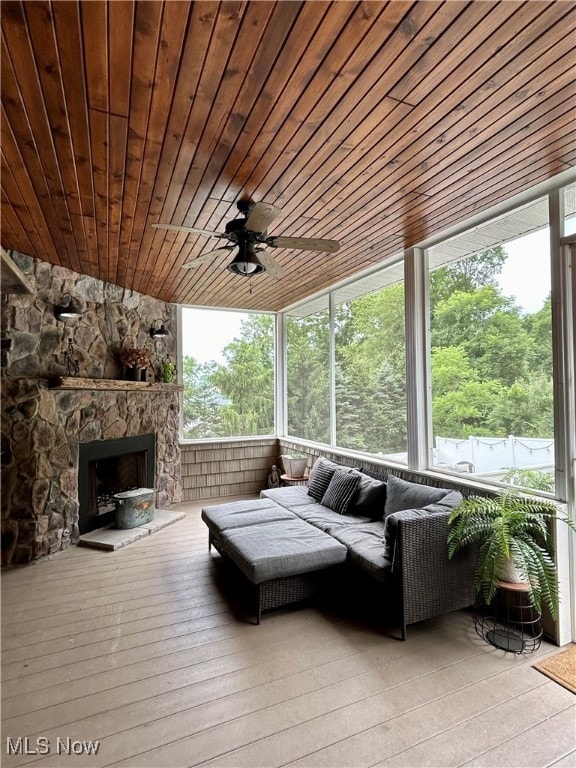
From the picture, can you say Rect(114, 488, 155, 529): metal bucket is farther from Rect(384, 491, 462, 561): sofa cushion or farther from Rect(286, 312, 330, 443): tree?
Rect(384, 491, 462, 561): sofa cushion

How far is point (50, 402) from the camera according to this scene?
13.6 ft

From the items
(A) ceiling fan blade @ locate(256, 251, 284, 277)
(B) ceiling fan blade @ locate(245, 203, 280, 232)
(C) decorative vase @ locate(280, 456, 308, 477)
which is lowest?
(C) decorative vase @ locate(280, 456, 308, 477)

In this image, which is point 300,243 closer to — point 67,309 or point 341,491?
point 341,491

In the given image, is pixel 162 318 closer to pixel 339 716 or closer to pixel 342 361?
pixel 342 361

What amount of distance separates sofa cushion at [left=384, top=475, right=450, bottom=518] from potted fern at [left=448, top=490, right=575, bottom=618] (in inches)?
14.8

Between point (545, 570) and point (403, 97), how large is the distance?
2.72 metres

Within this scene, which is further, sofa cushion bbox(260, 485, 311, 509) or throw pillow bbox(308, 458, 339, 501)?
throw pillow bbox(308, 458, 339, 501)

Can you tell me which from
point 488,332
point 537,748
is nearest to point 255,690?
point 537,748

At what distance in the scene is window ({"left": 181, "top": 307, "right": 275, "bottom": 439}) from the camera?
6340 mm

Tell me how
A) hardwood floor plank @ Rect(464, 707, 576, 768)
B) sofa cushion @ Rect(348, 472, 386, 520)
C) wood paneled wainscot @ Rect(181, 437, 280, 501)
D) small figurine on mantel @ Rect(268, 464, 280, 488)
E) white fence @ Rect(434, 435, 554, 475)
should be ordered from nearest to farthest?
hardwood floor plank @ Rect(464, 707, 576, 768), white fence @ Rect(434, 435, 554, 475), sofa cushion @ Rect(348, 472, 386, 520), wood paneled wainscot @ Rect(181, 437, 280, 501), small figurine on mantel @ Rect(268, 464, 280, 488)

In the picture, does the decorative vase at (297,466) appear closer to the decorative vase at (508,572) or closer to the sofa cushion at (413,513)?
the sofa cushion at (413,513)

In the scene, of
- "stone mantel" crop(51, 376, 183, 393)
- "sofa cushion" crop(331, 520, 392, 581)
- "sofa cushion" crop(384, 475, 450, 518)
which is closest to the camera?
"sofa cushion" crop(331, 520, 392, 581)

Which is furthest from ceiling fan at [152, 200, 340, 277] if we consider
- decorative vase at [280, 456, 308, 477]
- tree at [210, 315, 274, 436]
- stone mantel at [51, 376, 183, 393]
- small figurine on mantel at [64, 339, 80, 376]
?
tree at [210, 315, 274, 436]

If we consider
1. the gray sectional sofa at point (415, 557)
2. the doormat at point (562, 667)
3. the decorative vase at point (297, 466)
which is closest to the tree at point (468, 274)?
the gray sectional sofa at point (415, 557)
